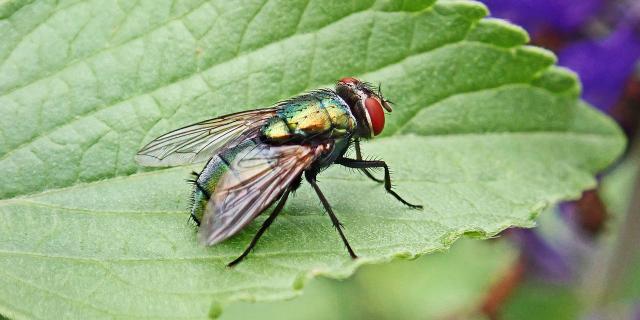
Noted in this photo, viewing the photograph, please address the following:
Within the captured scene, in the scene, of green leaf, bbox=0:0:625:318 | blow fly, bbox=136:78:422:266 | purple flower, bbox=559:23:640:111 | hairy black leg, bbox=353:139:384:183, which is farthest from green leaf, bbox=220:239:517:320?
blow fly, bbox=136:78:422:266

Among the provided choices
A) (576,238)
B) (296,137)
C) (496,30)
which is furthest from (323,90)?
(576,238)

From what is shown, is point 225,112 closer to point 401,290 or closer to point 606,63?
point 606,63

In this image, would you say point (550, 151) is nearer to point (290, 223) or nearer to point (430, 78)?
point (430, 78)

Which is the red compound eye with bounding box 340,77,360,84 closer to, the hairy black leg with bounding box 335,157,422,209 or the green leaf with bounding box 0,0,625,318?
the green leaf with bounding box 0,0,625,318

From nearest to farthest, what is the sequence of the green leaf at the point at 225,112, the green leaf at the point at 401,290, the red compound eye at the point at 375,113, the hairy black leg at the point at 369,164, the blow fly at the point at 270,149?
the green leaf at the point at 225,112 → the blow fly at the point at 270,149 → the red compound eye at the point at 375,113 → the hairy black leg at the point at 369,164 → the green leaf at the point at 401,290

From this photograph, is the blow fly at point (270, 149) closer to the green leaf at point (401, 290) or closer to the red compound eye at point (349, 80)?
the red compound eye at point (349, 80)

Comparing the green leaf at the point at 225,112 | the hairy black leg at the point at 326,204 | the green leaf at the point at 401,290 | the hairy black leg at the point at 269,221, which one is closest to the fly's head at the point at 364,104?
the green leaf at the point at 225,112
